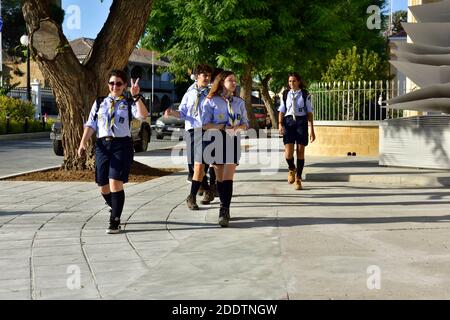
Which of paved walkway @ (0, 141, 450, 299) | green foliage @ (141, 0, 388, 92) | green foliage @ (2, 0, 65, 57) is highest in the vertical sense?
green foliage @ (2, 0, 65, 57)

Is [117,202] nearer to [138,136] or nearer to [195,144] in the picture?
[195,144]

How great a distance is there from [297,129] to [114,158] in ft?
14.4

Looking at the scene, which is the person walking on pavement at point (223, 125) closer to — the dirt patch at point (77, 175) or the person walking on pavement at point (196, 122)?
the person walking on pavement at point (196, 122)

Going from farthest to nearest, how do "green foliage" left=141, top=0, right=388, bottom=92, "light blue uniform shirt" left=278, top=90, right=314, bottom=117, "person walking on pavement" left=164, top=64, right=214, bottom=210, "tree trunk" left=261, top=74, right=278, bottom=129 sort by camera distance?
"tree trunk" left=261, top=74, right=278, bottom=129, "green foliage" left=141, top=0, right=388, bottom=92, "light blue uniform shirt" left=278, top=90, right=314, bottom=117, "person walking on pavement" left=164, top=64, right=214, bottom=210

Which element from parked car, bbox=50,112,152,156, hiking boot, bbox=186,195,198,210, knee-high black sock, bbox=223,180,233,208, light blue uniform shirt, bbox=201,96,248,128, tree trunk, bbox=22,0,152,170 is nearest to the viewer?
knee-high black sock, bbox=223,180,233,208

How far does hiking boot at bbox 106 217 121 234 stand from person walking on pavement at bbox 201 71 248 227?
4.22ft

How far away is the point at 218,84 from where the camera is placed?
313 inches

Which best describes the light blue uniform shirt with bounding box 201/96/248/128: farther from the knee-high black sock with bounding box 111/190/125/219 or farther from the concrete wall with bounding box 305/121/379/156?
the concrete wall with bounding box 305/121/379/156

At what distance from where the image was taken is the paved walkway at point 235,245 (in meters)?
4.96

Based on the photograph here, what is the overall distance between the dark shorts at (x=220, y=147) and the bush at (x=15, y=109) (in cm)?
2379

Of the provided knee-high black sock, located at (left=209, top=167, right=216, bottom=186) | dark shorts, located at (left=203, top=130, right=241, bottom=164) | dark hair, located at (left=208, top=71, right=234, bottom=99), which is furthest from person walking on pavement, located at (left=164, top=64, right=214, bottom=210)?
dark hair, located at (left=208, top=71, right=234, bottom=99)

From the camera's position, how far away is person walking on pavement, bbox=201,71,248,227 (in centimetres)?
789

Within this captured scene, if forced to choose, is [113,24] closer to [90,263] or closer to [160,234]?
[160,234]

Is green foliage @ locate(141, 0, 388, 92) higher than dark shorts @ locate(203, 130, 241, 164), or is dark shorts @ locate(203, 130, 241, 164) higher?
green foliage @ locate(141, 0, 388, 92)
